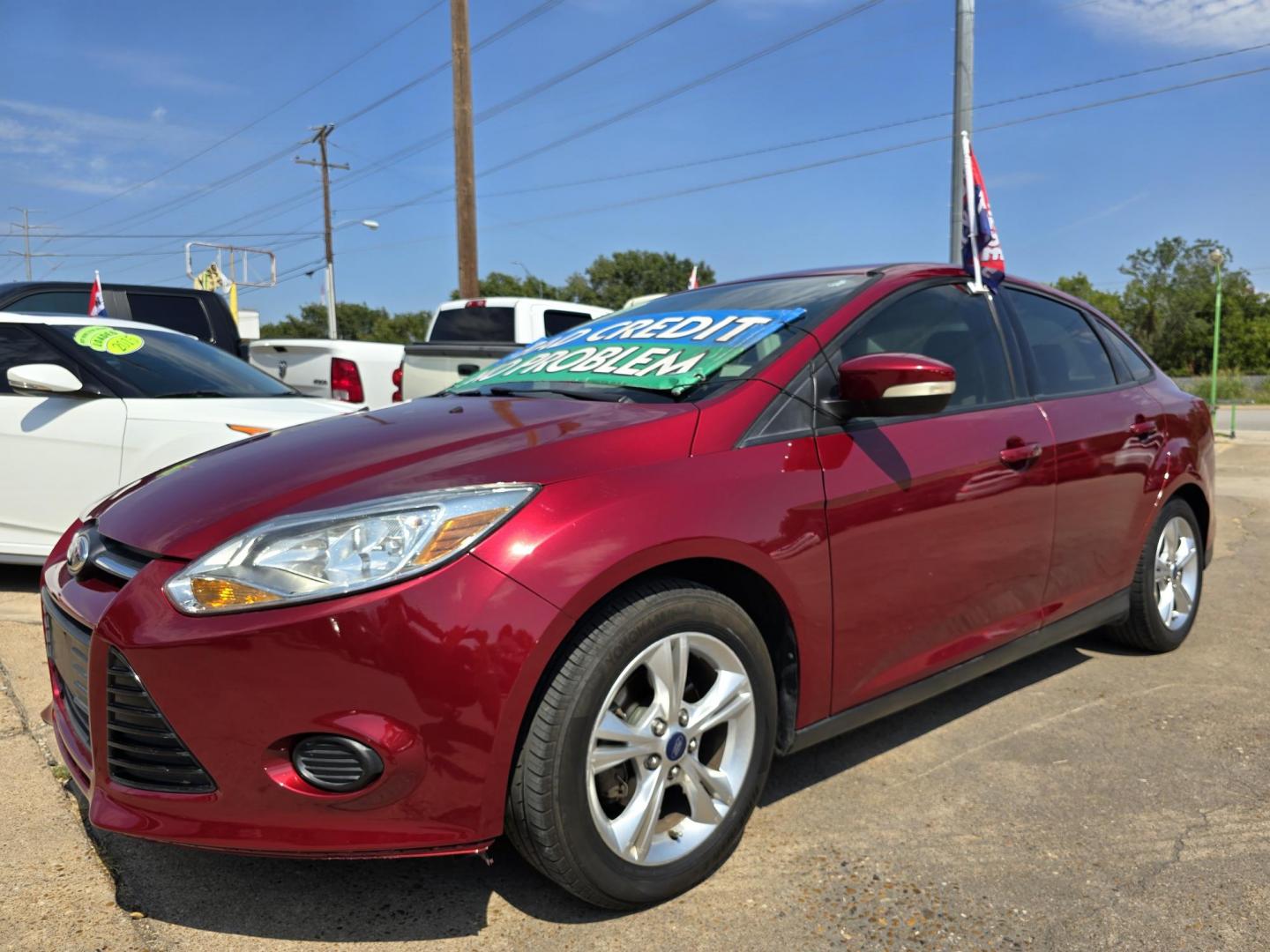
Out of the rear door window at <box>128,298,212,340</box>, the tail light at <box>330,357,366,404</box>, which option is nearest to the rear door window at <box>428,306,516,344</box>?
the tail light at <box>330,357,366,404</box>

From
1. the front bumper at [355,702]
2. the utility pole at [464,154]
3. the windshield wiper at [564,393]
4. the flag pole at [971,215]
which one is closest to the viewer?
the front bumper at [355,702]

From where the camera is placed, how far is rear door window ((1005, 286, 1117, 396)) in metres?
3.51

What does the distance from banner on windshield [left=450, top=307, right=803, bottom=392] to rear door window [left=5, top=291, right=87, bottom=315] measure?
569 cm

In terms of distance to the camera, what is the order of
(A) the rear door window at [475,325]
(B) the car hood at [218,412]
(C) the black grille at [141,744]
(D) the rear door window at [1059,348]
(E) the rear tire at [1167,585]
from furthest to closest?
(A) the rear door window at [475,325], (B) the car hood at [218,412], (E) the rear tire at [1167,585], (D) the rear door window at [1059,348], (C) the black grille at [141,744]

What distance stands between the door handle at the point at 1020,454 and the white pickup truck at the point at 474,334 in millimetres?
5680

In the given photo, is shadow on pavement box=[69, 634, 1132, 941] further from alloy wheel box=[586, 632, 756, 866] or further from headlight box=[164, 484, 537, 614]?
headlight box=[164, 484, 537, 614]

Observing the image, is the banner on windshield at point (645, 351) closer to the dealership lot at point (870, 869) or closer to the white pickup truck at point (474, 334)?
the dealership lot at point (870, 869)

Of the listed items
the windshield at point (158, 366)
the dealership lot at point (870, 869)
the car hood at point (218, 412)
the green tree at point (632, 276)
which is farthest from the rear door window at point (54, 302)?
the green tree at point (632, 276)

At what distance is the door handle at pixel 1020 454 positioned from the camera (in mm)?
3064

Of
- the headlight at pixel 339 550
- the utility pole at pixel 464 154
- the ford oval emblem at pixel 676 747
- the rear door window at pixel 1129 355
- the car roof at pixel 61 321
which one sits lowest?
the ford oval emblem at pixel 676 747

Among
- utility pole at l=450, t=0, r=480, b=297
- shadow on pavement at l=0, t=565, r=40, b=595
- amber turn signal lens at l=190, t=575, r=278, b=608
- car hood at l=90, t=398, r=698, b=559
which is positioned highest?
utility pole at l=450, t=0, r=480, b=297

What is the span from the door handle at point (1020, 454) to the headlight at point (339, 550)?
1.70m

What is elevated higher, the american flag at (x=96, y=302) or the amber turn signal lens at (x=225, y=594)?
the american flag at (x=96, y=302)

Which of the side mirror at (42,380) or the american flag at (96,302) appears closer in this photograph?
the side mirror at (42,380)
